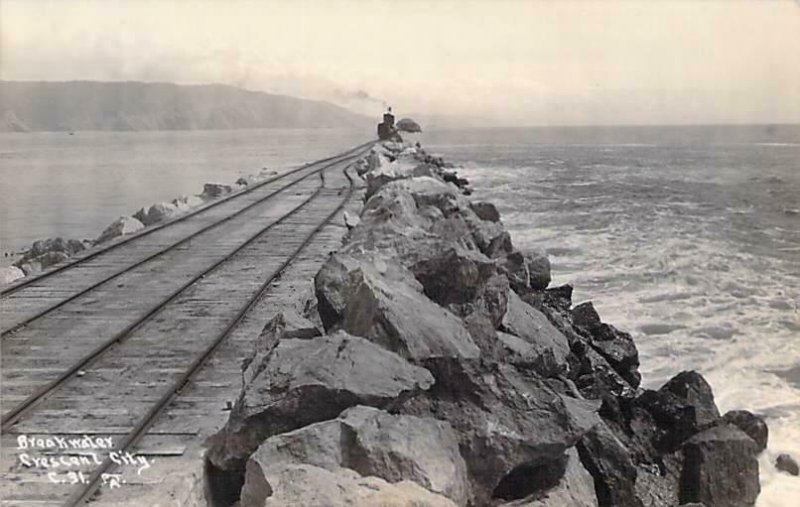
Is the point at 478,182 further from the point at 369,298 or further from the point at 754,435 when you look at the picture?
the point at 369,298

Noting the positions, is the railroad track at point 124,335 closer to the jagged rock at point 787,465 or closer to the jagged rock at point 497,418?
the jagged rock at point 497,418

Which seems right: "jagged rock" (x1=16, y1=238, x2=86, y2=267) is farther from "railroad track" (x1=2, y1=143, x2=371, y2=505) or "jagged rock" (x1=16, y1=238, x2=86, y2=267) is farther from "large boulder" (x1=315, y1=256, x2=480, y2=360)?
"large boulder" (x1=315, y1=256, x2=480, y2=360)

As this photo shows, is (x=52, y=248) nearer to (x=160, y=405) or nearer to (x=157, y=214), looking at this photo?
(x=157, y=214)

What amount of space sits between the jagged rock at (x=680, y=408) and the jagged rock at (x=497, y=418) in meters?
2.26

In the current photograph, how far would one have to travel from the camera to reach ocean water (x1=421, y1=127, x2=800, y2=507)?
29.3 ft

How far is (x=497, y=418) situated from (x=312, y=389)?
0.94m

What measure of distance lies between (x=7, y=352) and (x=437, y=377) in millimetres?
3825

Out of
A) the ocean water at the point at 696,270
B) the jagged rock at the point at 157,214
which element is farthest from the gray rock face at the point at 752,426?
the jagged rock at the point at 157,214

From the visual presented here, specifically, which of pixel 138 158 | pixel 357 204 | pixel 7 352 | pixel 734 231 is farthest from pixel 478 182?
pixel 7 352

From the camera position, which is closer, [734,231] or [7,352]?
[7,352]

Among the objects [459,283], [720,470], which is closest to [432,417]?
[459,283]

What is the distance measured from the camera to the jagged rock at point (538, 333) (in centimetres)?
532

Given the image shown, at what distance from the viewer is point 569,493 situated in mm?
4090

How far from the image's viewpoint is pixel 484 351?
4.79 meters
